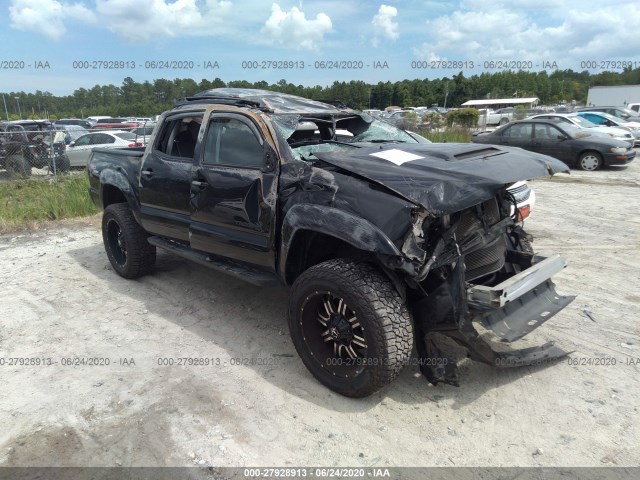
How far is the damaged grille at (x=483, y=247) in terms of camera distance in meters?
3.45

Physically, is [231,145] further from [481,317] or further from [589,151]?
[589,151]

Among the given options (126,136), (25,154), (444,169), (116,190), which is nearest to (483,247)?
(444,169)

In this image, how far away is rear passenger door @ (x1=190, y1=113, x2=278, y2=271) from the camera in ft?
12.3

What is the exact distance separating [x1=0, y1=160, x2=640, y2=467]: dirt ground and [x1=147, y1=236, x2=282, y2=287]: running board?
23.0 inches

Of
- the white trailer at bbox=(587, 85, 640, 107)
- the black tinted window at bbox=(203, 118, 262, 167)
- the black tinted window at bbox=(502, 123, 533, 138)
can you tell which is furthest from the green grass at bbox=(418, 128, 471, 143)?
the white trailer at bbox=(587, 85, 640, 107)

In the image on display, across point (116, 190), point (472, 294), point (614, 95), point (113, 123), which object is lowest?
point (472, 294)

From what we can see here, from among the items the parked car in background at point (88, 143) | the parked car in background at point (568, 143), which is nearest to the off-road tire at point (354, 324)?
the parked car in background at point (568, 143)

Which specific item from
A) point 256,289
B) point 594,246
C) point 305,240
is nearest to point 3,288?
point 256,289

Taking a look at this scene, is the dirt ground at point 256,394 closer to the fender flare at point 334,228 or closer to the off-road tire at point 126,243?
the off-road tire at point 126,243

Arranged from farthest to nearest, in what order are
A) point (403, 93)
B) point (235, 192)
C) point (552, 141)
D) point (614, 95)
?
point (403, 93)
point (614, 95)
point (552, 141)
point (235, 192)

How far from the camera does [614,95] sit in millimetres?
51156

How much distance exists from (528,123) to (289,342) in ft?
39.4

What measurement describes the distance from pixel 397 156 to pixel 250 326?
6.93 feet

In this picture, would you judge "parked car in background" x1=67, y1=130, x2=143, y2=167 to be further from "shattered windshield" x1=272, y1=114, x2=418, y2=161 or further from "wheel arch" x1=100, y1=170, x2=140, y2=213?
"shattered windshield" x1=272, y1=114, x2=418, y2=161
